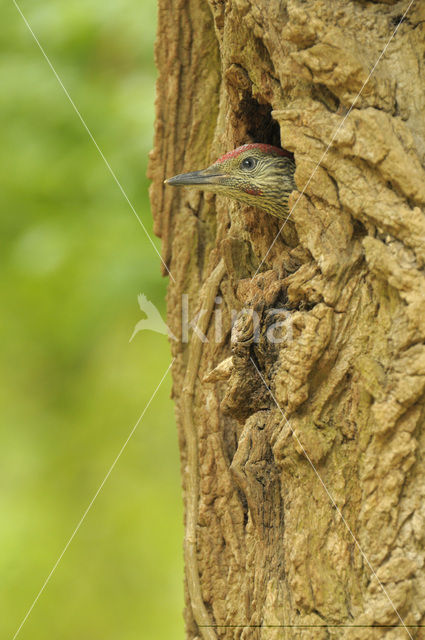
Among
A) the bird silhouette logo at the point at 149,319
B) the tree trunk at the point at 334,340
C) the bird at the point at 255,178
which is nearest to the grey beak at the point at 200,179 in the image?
the bird at the point at 255,178

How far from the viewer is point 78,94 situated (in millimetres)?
3002

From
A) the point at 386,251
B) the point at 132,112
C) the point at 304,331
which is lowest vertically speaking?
the point at 304,331

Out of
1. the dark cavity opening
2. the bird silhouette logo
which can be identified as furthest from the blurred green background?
the dark cavity opening

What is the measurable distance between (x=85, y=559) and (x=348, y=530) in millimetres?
1907

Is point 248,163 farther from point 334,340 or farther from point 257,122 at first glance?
point 334,340

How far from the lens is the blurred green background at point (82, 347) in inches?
110

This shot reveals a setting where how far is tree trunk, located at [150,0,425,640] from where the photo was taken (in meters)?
1.15

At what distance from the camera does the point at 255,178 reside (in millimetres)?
1474

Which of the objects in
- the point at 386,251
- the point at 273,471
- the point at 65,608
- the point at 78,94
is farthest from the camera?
the point at 78,94

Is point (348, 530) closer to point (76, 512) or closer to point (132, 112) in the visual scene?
point (76, 512)

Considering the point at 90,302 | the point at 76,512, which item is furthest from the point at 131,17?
the point at 76,512

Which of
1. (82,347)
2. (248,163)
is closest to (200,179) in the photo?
(248,163)

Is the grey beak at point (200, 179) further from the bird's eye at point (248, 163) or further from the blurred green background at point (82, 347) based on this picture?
the blurred green background at point (82, 347)

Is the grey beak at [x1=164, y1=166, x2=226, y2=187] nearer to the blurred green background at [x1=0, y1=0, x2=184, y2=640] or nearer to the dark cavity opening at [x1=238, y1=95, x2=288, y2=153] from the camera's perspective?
the dark cavity opening at [x1=238, y1=95, x2=288, y2=153]
